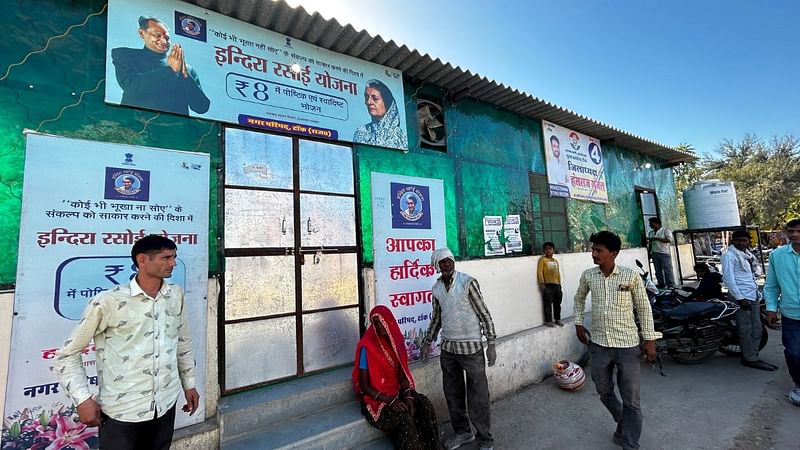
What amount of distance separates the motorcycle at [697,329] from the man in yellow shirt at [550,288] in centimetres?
135

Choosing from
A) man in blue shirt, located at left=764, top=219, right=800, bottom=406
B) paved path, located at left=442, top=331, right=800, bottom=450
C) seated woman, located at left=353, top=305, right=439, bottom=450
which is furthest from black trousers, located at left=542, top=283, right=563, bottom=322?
seated woman, located at left=353, top=305, right=439, bottom=450

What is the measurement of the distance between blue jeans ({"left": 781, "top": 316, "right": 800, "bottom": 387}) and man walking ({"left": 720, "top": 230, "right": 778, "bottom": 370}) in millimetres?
1047

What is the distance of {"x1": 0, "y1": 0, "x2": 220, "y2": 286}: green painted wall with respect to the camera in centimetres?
239

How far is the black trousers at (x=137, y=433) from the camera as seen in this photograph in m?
1.79

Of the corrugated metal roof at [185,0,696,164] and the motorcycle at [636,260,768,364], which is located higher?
the corrugated metal roof at [185,0,696,164]

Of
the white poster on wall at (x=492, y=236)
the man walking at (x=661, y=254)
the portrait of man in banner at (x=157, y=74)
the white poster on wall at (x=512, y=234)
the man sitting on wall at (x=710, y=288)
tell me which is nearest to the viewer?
the portrait of man in banner at (x=157, y=74)

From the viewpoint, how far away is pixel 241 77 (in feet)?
11.2

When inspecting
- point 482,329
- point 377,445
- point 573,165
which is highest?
point 573,165

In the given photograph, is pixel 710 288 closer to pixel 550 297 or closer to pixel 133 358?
pixel 550 297

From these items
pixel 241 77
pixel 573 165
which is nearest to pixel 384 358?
pixel 241 77

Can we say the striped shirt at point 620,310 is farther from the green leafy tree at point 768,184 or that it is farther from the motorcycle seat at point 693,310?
the green leafy tree at point 768,184

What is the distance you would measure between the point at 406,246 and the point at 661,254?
7065mm

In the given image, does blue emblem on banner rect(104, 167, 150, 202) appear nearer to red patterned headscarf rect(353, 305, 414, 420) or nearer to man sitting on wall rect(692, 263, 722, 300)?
red patterned headscarf rect(353, 305, 414, 420)

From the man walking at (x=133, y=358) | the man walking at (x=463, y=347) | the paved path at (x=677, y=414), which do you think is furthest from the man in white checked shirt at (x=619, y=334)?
the man walking at (x=133, y=358)
